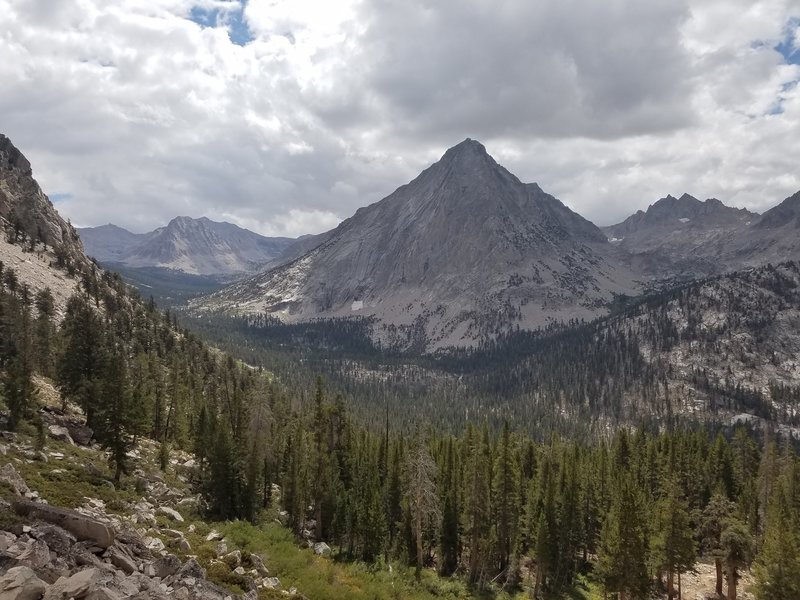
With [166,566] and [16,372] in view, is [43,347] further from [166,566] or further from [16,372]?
[166,566]

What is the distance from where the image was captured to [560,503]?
196 feet

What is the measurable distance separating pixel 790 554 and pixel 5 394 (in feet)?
222

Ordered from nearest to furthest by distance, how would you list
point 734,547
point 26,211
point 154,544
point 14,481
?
point 154,544 → point 14,481 → point 734,547 → point 26,211

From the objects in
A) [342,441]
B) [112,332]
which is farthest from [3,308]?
[342,441]

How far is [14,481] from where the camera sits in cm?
2377

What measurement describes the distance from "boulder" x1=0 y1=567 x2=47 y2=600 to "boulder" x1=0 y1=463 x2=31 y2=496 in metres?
11.0

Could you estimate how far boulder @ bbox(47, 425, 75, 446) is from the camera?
4288 centimetres

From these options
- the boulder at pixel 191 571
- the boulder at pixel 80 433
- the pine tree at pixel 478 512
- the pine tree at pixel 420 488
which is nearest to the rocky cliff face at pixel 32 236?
the boulder at pixel 80 433

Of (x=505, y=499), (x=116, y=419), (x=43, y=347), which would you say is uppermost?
(x=43, y=347)

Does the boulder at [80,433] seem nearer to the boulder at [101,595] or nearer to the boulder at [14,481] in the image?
the boulder at [14,481]

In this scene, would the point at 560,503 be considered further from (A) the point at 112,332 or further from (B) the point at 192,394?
(A) the point at 112,332

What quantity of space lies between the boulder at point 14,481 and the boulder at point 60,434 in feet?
67.8

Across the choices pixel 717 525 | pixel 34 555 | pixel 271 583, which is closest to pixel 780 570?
pixel 717 525

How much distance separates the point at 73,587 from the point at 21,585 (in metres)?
1.24
